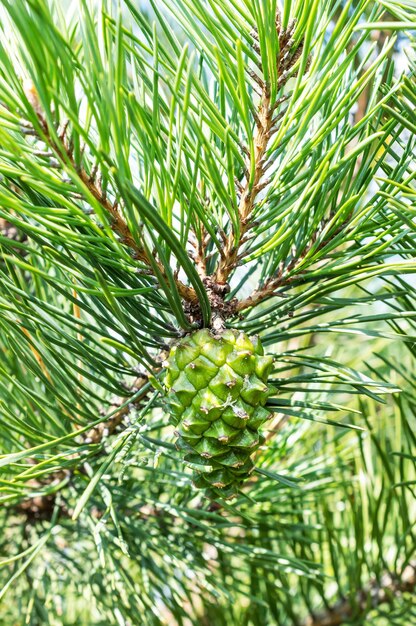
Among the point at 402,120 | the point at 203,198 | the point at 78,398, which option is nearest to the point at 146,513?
the point at 78,398

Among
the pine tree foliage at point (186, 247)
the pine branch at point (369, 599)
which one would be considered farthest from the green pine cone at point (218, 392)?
the pine branch at point (369, 599)

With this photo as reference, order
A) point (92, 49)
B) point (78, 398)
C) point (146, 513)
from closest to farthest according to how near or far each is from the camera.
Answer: point (92, 49), point (78, 398), point (146, 513)

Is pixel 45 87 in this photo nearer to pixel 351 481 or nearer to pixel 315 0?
pixel 315 0

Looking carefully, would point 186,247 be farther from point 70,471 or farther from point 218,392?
point 70,471

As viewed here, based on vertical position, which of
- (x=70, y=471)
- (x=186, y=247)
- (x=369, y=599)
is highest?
(x=186, y=247)

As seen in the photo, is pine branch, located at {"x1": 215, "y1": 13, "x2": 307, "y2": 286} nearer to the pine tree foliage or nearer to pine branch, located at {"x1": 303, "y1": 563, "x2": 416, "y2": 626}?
the pine tree foliage

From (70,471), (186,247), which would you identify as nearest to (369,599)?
(70,471)

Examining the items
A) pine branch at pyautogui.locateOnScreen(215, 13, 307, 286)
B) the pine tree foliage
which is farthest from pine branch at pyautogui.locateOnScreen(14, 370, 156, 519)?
pine branch at pyautogui.locateOnScreen(215, 13, 307, 286)
